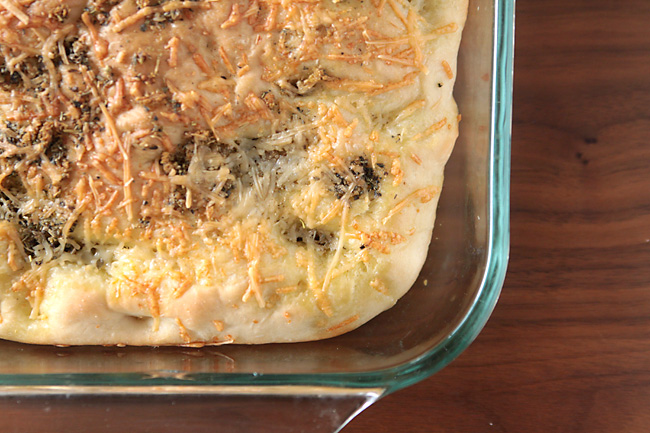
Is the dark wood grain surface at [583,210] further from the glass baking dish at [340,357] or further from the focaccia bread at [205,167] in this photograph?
the focaccia bread at [205,167]

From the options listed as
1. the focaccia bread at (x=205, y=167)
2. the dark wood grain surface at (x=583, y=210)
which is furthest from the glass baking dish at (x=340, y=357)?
the dark wood grain surface at (x=583, y=210)

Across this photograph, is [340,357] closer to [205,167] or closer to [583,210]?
[205,167]

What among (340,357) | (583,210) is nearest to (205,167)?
(340,357)

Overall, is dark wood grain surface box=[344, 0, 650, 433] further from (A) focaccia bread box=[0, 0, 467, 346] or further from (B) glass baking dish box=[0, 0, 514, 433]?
(A) focaccia bread box=[0, 0, 467, 346]

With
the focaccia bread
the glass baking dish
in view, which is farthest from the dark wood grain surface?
the focaccia bread

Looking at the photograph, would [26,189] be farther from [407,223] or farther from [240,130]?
[407,223]

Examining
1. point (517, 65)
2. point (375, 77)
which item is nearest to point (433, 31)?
point (375, 77)
